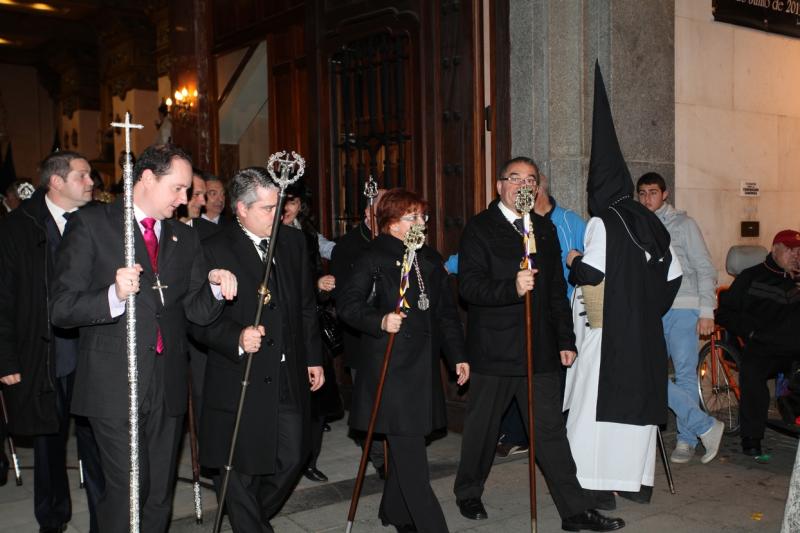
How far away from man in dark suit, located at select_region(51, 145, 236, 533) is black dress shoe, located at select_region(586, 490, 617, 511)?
259cm

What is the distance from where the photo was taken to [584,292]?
535 centimetres

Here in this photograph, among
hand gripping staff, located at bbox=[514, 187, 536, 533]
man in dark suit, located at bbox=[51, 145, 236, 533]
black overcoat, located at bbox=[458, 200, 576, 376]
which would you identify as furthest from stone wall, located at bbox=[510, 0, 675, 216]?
man in dark suit, located at bbox=[51, 145, 236, 533]

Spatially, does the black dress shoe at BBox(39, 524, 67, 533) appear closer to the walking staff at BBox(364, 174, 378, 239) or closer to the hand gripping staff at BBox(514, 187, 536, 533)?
the hand gripping staff at BBox(514, 187, 536, 533)

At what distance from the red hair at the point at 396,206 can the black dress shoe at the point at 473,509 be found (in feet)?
5.78

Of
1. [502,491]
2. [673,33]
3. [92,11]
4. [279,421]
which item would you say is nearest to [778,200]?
[673,33]

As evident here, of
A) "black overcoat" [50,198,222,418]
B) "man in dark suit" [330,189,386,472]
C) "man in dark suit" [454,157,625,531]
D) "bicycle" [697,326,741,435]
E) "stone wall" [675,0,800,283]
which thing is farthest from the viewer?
"stone wall" [675,0,800,283]

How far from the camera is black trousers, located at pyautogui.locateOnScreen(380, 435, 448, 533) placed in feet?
14.5

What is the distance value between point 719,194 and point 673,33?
158cm

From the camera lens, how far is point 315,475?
6074mm

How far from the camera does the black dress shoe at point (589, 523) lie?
487 centimetres

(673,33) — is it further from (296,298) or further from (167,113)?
(167,113)

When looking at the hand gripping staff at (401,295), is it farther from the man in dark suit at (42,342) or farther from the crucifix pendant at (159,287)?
the man in dark suit at (42,342)

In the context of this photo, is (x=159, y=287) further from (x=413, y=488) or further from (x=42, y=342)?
(x=413, y=488)

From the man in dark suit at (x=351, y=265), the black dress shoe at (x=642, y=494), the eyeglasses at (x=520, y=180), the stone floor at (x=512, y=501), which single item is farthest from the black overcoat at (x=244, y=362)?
the black dress shoe at (x=642, y=494)
